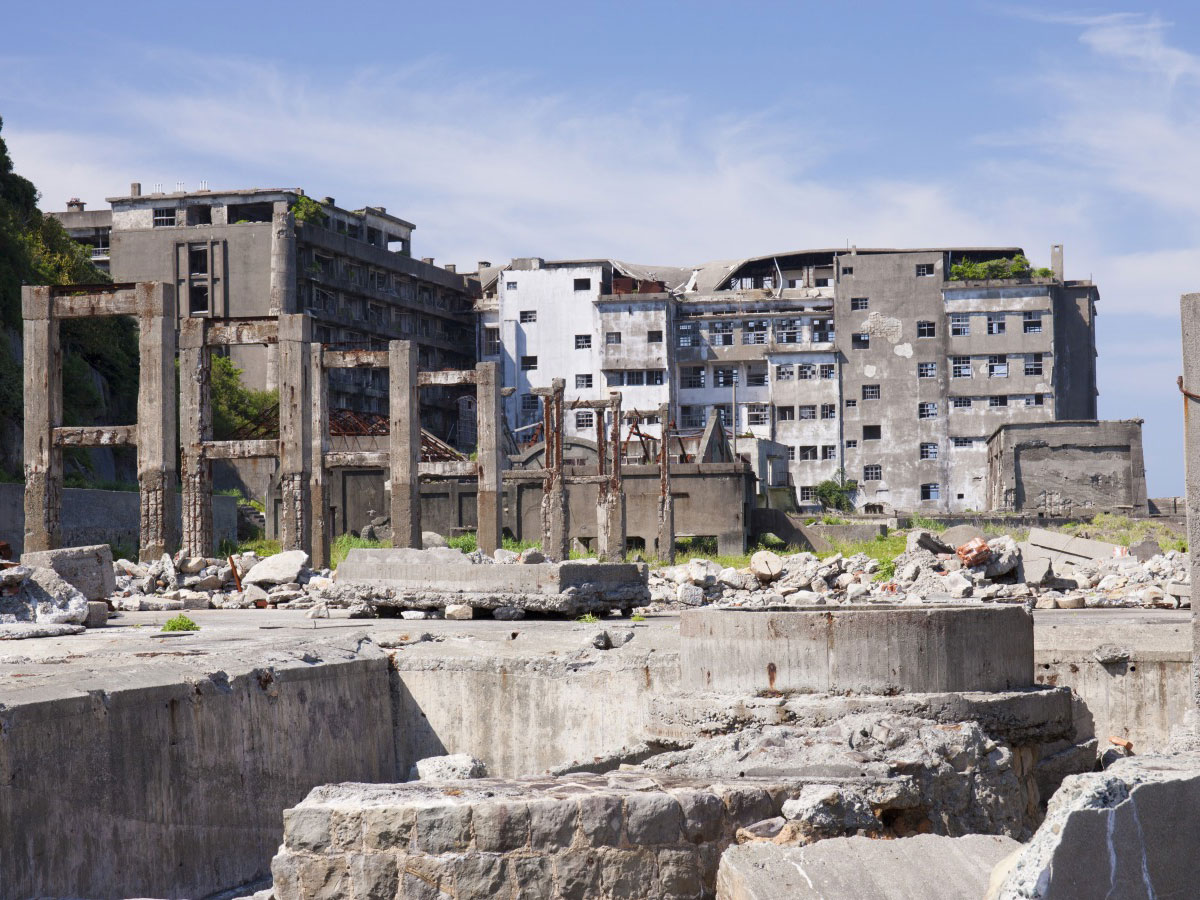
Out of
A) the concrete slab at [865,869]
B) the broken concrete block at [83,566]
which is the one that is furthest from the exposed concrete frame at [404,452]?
the concrete slab at [865,869]

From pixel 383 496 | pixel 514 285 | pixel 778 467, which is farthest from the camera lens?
pixel 514 285

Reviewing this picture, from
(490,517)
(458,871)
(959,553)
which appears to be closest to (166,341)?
(490,517)

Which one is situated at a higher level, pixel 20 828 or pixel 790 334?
pixel 790 334

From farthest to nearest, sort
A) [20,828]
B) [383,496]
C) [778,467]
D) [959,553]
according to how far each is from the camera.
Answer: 1. [778,467]
2. [383,496]
3. [959,553]
4. [20,828]

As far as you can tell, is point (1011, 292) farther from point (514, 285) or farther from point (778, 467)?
point (514, 285)

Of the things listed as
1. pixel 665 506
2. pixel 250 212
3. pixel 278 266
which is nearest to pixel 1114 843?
pixel 665 506

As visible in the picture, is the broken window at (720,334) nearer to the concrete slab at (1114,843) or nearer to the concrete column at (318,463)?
the concrete column at (318,463)

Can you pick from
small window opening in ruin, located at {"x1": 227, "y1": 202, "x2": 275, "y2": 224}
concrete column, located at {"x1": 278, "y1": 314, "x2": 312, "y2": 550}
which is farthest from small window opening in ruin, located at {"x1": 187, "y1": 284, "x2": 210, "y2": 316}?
concrete column, located at {"x1": 278, "y1": 314, "x2": 312, "y2": 550}

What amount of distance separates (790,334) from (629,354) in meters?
7.49

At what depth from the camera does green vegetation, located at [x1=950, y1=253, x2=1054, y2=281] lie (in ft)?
202

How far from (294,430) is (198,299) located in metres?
38.8

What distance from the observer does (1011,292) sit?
60781mm

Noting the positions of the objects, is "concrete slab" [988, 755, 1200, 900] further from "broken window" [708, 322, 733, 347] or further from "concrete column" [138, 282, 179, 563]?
"broken window" [708, 322, 733, 347]

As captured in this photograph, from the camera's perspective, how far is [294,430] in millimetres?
21969
